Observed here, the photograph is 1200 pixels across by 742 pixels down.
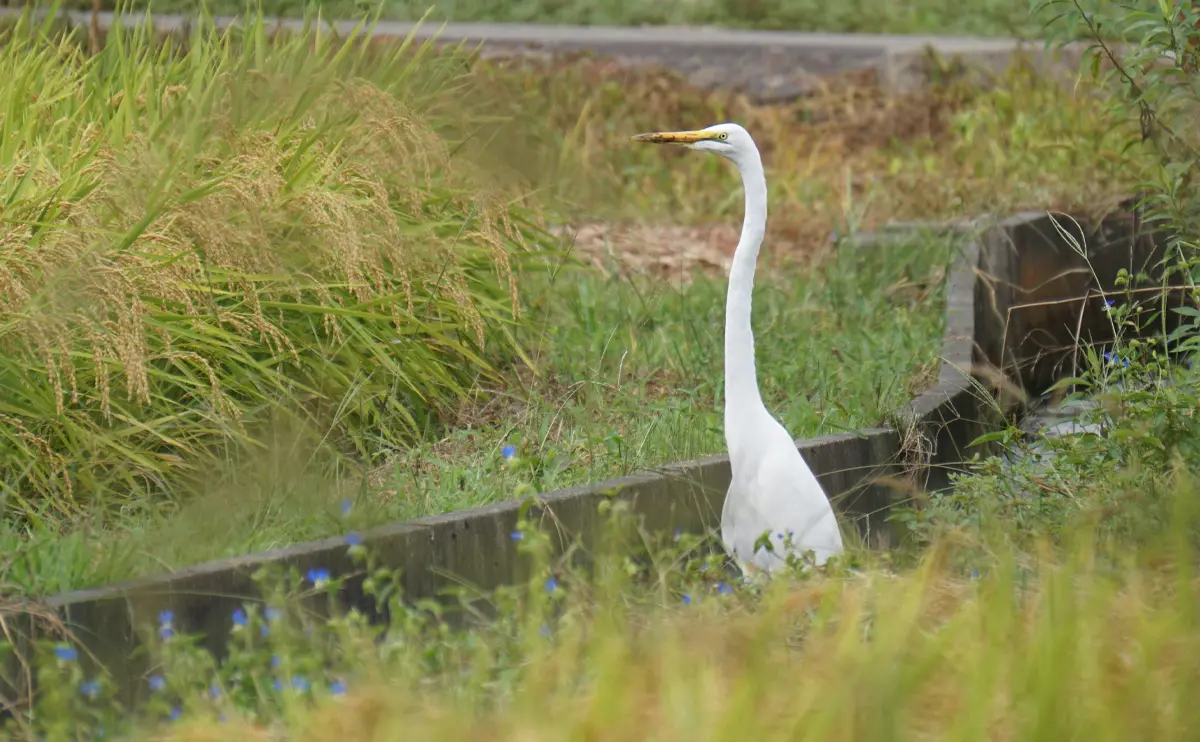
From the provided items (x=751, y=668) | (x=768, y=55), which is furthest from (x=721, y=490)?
(x=768, y=55)

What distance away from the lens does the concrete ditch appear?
3549 millimetres

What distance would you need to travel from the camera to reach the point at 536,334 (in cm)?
606

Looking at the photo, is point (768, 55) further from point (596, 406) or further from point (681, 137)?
point (681, 137)

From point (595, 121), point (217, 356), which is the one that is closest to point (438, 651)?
point (217, 356)

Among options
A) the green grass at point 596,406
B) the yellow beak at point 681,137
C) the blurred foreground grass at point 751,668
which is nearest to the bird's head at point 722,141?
the yellow beak at point 681,137

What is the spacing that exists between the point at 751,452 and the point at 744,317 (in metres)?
0.36

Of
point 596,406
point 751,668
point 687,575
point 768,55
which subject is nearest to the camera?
point 751,668

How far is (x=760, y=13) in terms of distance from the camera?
15.8 meters

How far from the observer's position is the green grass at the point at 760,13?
15375 millimetres

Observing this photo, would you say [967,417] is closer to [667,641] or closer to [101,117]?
[101,117]

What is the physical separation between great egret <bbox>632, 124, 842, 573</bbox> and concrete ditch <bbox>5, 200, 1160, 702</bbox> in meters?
0.20

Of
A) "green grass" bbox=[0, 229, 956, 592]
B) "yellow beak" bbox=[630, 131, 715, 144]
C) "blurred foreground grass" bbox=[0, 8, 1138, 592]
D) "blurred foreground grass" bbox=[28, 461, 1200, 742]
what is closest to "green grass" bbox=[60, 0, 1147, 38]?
"green grass" bbox=[0, 229, 956, 592]

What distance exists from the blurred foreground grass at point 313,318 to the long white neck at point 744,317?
40 cm

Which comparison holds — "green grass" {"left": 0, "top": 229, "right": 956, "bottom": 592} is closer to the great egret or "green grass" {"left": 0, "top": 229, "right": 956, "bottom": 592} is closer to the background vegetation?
the background vegetation
